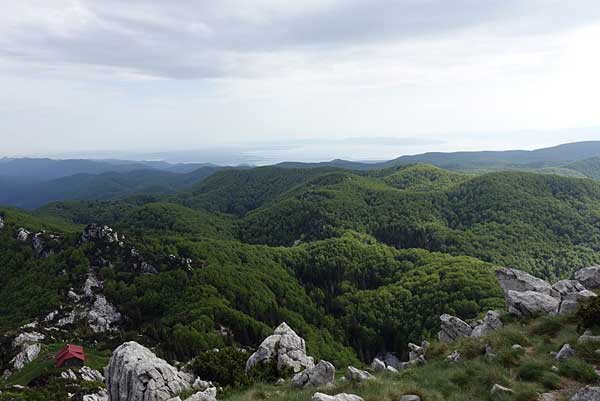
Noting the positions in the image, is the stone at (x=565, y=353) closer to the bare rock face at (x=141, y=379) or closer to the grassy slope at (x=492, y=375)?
the grassy slope at (x=492, y=375)

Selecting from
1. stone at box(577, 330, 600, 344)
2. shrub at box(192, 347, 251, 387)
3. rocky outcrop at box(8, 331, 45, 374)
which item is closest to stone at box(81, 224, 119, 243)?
rocky outcrop at box(8, 331, 45, 374)

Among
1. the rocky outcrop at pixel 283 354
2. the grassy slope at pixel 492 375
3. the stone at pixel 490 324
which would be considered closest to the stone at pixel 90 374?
the rocky outcrop at pixel 283 354

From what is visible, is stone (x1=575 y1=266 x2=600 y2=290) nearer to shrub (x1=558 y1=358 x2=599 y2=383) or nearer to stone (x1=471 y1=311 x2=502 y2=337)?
stone (x1=471 y1=311 x2=502 y2=337)

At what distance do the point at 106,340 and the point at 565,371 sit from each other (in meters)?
78.1

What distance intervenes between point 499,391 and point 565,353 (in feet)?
15.7

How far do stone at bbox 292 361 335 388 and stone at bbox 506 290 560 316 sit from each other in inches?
572

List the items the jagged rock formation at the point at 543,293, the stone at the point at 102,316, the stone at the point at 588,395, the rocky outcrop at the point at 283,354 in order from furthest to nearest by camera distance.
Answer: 1. the stone at the point at 102,316
2. the rocky outcrop at the point at 283,354
3. the jagged rock formation at the point at 543,293
4. the stone at the point at 588,395

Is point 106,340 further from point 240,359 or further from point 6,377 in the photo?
point 240,359

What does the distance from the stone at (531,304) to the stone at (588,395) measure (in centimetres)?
1248

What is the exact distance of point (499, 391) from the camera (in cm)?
1410

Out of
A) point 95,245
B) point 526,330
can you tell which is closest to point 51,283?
point 95,245

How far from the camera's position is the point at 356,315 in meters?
111

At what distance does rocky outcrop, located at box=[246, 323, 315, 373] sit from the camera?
2502cm

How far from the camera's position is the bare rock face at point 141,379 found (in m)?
21.4
